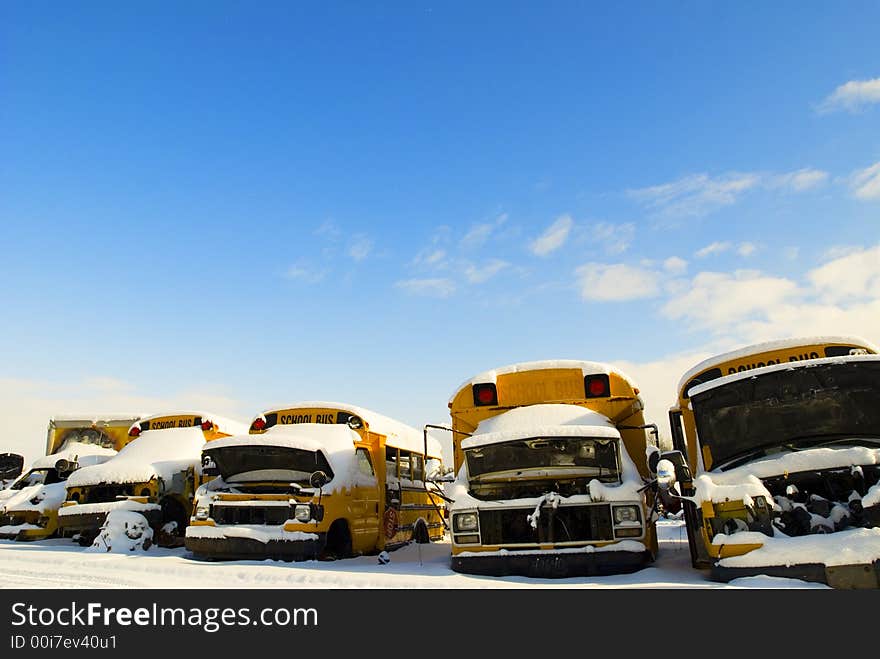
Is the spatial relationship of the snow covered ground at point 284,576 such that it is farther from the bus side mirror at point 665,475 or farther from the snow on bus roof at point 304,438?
the snow on bus roof at point 304,438

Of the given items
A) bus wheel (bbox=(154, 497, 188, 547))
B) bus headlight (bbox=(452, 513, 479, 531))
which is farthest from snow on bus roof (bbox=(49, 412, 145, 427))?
bus headlight (bbox=(452, 513, 479, 531))

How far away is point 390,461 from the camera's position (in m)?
12.1

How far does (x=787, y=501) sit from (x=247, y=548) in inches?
264

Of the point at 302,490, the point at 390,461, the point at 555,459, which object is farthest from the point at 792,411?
the point at 390,461

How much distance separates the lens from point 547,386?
30.3 ft

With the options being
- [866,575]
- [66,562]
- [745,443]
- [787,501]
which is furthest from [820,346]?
[66,562]

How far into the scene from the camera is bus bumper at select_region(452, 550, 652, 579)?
690 centimetres

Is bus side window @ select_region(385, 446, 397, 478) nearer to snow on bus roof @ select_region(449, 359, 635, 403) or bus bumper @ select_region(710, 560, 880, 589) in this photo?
snow on bus roof @ select_region(449, 359, 635, 403)

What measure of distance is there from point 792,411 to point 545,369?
339 centimetres

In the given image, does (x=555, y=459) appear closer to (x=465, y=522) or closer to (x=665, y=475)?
(x=465, y=522)

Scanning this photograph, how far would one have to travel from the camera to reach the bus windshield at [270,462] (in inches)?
374

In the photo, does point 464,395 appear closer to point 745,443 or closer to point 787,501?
point 745,443

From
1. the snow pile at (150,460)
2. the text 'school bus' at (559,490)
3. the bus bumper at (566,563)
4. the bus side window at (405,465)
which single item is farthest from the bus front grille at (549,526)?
the snow pile at (150,460)

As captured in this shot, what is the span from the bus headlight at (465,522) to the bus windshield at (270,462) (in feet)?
9.12
